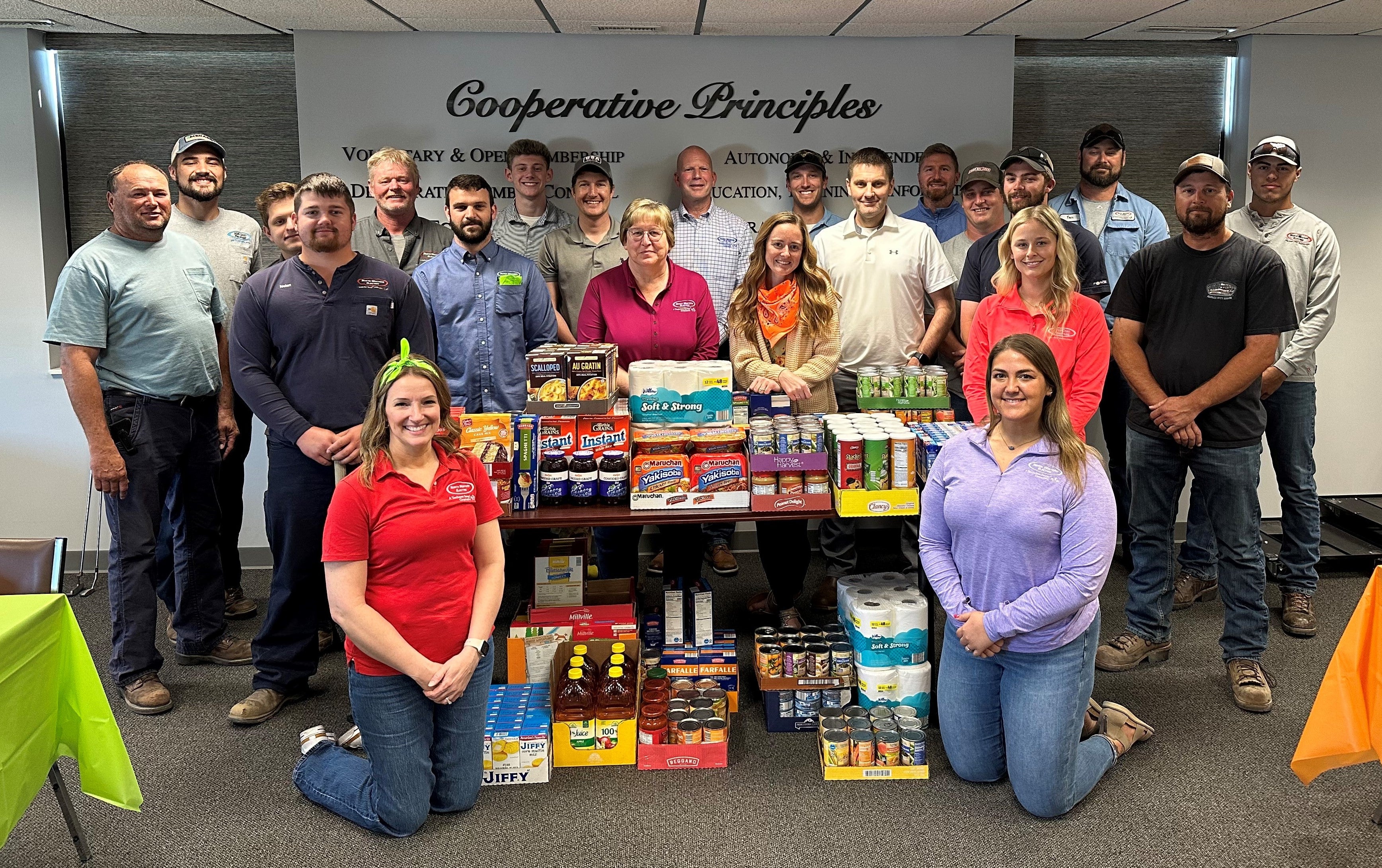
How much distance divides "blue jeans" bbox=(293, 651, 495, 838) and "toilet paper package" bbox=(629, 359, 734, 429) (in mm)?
921

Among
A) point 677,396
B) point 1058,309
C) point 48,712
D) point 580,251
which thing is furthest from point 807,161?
point 48,712

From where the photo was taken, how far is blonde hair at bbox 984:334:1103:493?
264 cm

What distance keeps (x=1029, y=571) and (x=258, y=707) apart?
2558mm

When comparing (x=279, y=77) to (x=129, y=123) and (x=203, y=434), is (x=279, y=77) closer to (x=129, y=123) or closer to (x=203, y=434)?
(x=129, y=123)

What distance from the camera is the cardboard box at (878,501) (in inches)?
123

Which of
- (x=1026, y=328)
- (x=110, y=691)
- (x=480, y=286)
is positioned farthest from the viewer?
(x=480, y=286)

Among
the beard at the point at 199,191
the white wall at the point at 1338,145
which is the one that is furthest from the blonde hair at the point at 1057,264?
the beard at the point at 199,191

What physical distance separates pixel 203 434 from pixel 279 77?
240 centimetres

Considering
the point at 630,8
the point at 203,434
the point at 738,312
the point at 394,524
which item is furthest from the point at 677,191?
the point at 394,524

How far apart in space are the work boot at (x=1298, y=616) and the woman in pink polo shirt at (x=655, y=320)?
2.47 m

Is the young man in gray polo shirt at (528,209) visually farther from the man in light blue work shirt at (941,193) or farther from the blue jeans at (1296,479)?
the blue jeans at (1296,479)

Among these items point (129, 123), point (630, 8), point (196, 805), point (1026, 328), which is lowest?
point (196, 805)

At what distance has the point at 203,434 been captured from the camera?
3.78m

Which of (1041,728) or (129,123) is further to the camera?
(129,123)
